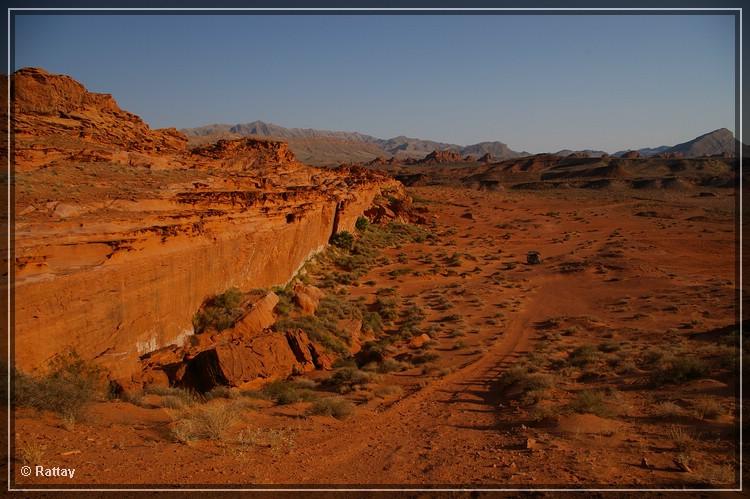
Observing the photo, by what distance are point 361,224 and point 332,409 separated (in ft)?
86.4

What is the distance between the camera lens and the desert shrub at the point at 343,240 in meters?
27.7

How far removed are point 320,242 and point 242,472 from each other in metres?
19.3

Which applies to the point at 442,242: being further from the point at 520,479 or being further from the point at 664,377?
the point at 520,479

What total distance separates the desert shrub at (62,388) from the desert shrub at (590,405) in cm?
780

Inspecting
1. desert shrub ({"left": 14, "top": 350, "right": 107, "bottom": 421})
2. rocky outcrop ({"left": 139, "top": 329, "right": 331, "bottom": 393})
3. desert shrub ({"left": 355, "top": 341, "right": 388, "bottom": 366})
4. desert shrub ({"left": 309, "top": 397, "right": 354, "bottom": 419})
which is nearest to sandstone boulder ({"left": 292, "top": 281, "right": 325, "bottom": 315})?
desert shrub ({"left": 355, "top": 341, "right": 388, "bottom": 366})

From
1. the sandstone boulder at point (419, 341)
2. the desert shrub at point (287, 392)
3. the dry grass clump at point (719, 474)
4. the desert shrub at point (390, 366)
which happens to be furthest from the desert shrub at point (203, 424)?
the sandstone boulder at point (419, 341)

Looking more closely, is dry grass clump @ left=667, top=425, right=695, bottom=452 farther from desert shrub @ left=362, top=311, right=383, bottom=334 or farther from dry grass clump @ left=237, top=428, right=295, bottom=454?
desert shrub @ left=362, top=311, right=383, bottom=334

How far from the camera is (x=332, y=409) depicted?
28.5 feet

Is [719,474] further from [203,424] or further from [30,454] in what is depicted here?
[30,454]

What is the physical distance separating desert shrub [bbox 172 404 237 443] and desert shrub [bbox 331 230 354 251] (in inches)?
795

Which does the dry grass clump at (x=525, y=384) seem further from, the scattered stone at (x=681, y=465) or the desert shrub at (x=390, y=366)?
the scattered stone at (x=681, y=465)

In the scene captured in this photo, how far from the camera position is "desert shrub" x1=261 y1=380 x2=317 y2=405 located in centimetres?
925

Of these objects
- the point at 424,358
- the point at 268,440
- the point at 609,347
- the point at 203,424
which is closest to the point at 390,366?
the point at 424,358

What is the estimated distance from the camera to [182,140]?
28484 mm
